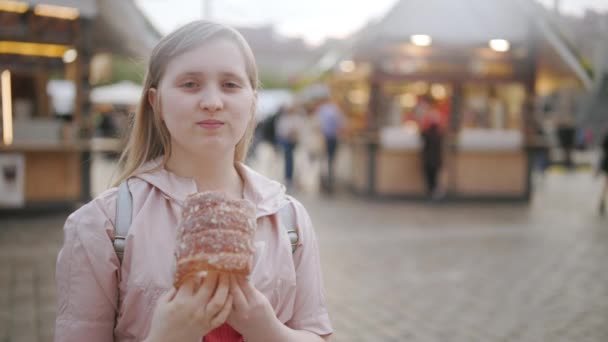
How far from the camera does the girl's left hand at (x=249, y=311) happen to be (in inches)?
52.1

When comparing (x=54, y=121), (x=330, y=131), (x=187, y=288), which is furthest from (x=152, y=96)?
(x=330, y=131)

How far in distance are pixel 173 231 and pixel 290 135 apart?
12.4m

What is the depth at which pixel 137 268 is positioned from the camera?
1490mm

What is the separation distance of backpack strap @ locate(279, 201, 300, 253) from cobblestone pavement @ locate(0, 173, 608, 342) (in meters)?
3.30

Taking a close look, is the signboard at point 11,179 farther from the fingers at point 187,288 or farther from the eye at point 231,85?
the fingers at point 187,288

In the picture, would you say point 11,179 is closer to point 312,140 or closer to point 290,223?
point 312,140

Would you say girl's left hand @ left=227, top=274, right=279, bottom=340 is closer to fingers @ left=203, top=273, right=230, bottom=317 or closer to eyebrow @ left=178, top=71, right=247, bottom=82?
fingers @ left=203, top=273, right=230, bottom=317

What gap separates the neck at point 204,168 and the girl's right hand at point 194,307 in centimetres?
37

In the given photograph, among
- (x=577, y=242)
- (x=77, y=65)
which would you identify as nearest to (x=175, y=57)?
(x=577, y=242)

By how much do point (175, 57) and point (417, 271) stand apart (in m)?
5.78

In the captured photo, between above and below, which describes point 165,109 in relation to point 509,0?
below

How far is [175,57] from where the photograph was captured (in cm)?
156

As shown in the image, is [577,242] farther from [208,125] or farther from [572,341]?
[208,125]

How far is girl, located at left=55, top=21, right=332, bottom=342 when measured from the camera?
1.49 metres
